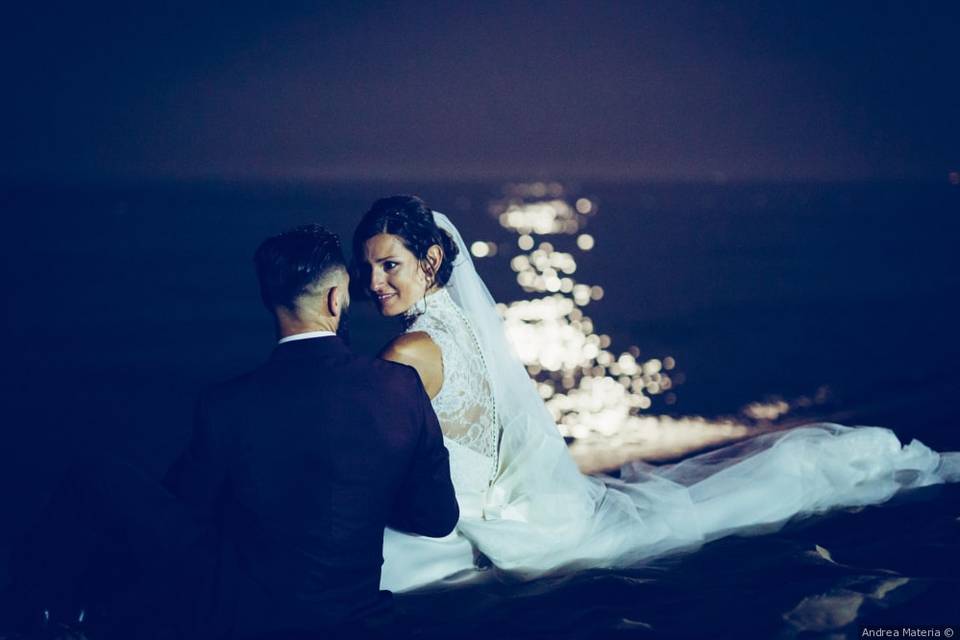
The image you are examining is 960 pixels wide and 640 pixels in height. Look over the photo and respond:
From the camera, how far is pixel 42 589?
2.92 m

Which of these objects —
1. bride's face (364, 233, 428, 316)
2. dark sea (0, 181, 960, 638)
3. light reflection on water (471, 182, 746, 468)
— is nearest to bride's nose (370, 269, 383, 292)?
bride's face (364, 233, 428, 316)

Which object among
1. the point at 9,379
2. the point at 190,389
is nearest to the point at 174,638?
the point at 190,389

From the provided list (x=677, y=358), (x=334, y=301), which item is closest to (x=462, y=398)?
(x=334, y=301)

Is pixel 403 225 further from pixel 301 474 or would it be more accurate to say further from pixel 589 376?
pixel 589 376

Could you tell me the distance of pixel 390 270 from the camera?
370cm

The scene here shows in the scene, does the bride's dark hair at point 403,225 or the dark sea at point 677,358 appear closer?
the dark sea at point 677,358

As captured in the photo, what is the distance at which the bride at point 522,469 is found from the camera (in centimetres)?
370

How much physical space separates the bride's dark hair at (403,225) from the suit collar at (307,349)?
0.95 m

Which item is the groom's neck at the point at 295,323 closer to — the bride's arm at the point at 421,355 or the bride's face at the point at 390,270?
the bride's arm at the point at 421,355

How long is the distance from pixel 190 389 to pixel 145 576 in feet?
25.3

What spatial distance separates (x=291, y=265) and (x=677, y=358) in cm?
982

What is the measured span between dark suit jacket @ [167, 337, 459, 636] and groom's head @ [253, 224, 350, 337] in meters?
0.08

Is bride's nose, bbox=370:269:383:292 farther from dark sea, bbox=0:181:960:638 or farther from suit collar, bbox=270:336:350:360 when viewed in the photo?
dark sea, bbox=0:181:960:638

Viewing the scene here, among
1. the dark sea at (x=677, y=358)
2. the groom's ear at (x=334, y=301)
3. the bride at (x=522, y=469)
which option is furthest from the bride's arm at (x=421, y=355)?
the dark sea at (x=677, y=358)
